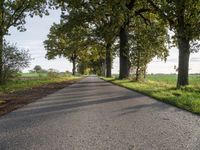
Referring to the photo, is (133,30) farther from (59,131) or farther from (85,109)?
(59,131)

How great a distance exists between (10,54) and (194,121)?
946 inches

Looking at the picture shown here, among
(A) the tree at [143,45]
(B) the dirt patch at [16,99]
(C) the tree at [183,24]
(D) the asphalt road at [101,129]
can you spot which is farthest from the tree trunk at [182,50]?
(D) the asphalt road at [101,129]

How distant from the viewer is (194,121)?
10.7 metres

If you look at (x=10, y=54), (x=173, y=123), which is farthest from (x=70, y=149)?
(x=10, y=54)

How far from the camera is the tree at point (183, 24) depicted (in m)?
24.9

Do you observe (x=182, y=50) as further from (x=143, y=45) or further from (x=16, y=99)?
(x=143, y=45)

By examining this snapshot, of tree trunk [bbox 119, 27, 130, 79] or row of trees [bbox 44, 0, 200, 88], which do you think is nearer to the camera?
row of trees [bbox 44, 0, 200, 88]

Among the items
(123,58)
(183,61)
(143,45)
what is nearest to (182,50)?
(183,61)

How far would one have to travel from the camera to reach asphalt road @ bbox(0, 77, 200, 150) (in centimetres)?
757

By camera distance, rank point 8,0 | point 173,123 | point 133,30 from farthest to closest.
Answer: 1. point 133,30
2. point 8,0
3. point 173,123

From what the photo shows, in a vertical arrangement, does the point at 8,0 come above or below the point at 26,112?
above

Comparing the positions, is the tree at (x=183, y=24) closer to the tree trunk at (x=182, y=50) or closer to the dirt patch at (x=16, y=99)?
the tree trunk at (x=182, y=50)

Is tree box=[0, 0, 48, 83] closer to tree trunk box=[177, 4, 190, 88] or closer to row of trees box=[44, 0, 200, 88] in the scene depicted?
row of trees box=[44, 0, 200, 88]

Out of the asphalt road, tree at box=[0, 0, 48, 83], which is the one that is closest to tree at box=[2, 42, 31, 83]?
tree at box=[0, 0, 48, 83]
